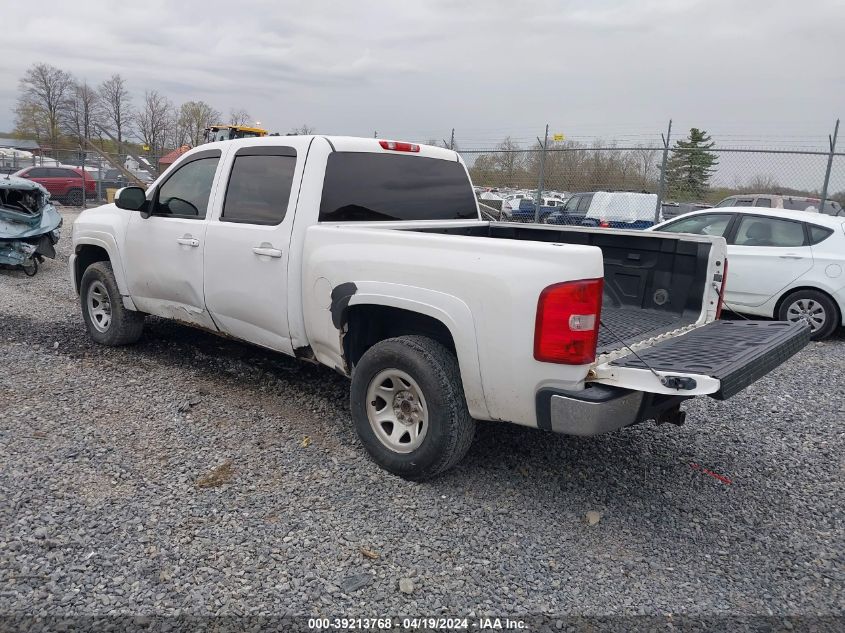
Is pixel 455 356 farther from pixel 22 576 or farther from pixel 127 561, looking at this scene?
pixel 22 576

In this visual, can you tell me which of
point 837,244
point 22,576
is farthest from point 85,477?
point 837,244

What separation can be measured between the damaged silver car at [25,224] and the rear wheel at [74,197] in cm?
1661

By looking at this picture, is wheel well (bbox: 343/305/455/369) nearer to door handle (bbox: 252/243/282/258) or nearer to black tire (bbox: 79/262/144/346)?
door handle (bbox: 252/243/282/258)

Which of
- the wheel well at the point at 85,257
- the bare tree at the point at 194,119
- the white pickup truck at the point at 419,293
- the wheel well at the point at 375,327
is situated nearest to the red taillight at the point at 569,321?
the white pickup truck at the point at 419,293

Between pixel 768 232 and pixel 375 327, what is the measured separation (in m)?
6.10

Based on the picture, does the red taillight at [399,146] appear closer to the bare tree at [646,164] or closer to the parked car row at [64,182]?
the bare tree at [646,164]

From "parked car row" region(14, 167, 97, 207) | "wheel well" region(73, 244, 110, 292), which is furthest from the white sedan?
"parked car row" region(14, 167, 97, 207)

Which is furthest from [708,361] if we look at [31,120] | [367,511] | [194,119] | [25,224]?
[31,120]

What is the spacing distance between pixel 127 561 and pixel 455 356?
6.03 feet

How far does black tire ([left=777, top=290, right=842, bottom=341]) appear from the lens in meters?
7.67

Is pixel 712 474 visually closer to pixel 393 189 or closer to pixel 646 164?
pixel 393 189

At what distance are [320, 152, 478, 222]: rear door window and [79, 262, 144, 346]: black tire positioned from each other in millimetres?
2604

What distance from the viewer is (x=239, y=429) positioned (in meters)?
4.38

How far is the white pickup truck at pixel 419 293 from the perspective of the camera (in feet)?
10.1
